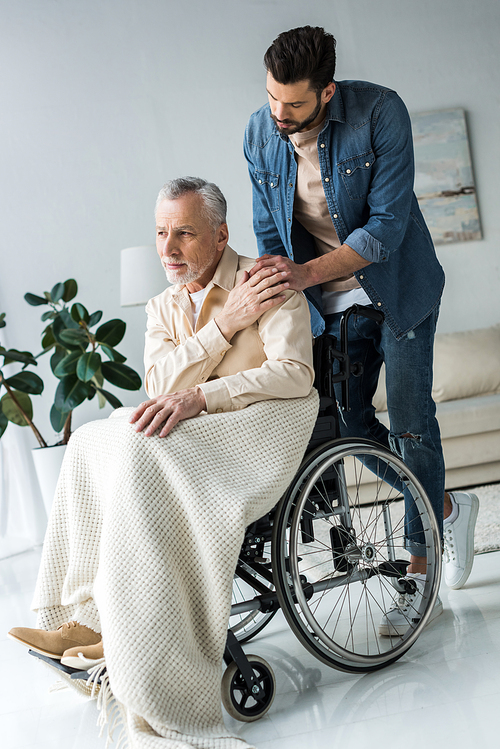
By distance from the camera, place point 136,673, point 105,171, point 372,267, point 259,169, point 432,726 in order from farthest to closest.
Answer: point 105,171
point 259,169
point 372,267
point 432,726
point 136,673

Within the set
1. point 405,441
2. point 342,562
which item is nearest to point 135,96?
point 405,441

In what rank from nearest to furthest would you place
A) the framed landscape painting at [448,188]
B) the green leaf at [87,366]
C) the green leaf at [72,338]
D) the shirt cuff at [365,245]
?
the shirt cuff at [365,245]
the green leaf at [87,366]
the green leaf at [72,338]
the framed landscape painting at [448,188]

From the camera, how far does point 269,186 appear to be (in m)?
1.82

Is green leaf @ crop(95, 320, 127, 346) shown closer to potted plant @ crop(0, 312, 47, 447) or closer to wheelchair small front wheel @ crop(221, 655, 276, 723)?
potted plant @ crop(0, 312, 47, 447)

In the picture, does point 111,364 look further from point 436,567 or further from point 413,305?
point 436,567

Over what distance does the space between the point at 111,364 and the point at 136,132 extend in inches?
59.7

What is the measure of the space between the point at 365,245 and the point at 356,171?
21cm

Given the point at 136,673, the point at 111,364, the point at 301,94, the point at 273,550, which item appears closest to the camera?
the point at 136,673

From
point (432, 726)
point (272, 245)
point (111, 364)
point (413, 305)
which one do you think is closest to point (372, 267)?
point (413, 305)

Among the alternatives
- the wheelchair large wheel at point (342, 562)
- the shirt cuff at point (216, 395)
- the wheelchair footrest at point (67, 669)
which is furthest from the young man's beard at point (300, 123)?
the wheelchair footrest at point (67, 669)

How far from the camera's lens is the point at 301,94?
5.09 ft

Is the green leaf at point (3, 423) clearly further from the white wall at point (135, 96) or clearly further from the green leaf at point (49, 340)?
the white wall at point (135, 96)

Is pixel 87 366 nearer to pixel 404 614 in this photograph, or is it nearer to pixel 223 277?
pixel 223 277

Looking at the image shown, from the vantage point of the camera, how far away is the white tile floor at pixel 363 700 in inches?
49.2
